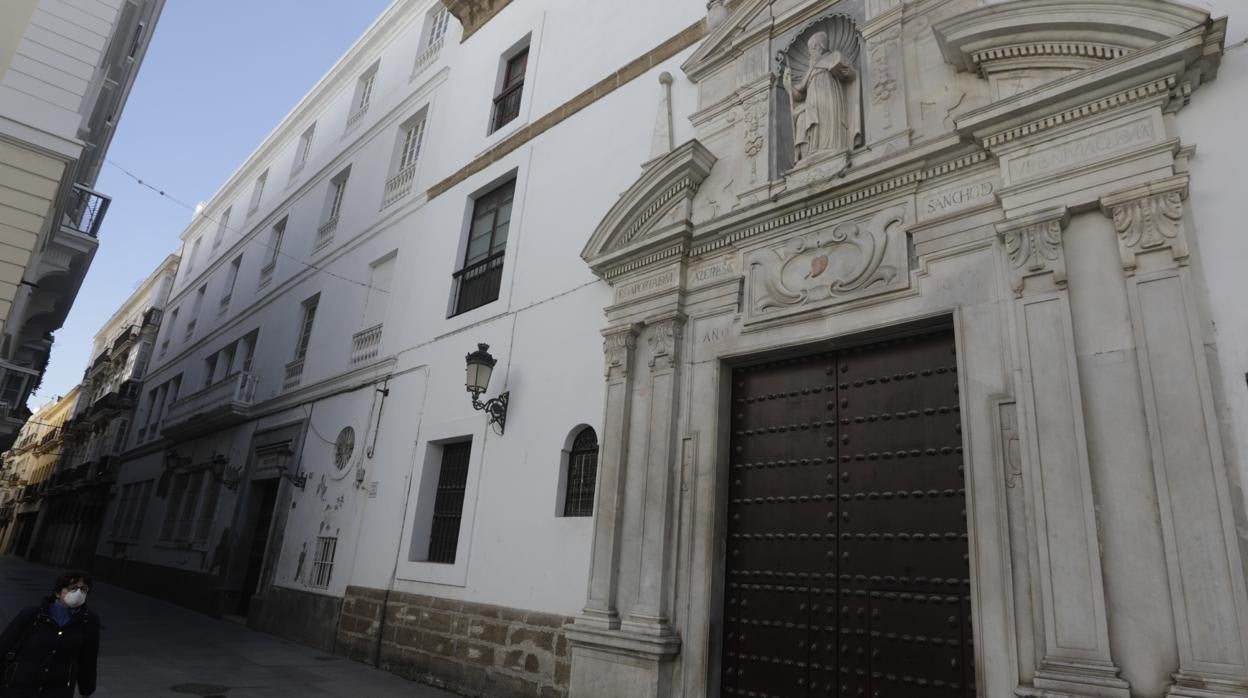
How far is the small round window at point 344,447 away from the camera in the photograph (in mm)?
10091

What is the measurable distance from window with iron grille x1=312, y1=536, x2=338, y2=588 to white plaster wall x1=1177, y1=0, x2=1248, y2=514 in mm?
9362

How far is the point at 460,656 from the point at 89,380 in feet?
115

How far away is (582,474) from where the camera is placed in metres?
6.75

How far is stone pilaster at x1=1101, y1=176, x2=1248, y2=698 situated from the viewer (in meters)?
3.22

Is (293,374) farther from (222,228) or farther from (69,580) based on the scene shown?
(222,228)

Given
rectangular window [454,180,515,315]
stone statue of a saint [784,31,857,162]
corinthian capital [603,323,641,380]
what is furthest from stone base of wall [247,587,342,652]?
stone statue of a saint [784,31,857,162]

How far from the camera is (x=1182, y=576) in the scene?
3.38 m

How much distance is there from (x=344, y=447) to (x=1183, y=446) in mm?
9528

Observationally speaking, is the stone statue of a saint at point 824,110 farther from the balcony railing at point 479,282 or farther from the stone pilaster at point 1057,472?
the balcony railing at point 479,282

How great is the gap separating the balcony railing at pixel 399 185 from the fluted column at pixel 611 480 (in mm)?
6432

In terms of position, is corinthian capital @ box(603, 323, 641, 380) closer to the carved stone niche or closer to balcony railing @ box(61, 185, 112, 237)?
the carved stone niche

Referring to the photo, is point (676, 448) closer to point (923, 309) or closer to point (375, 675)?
point (923, 309)

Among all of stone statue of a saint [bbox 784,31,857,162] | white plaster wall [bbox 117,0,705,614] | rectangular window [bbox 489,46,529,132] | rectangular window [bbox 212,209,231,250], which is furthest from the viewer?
rectangular window [bbox 212,209,231,250]

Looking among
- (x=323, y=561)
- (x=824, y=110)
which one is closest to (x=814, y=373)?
(x=824, y=110)
